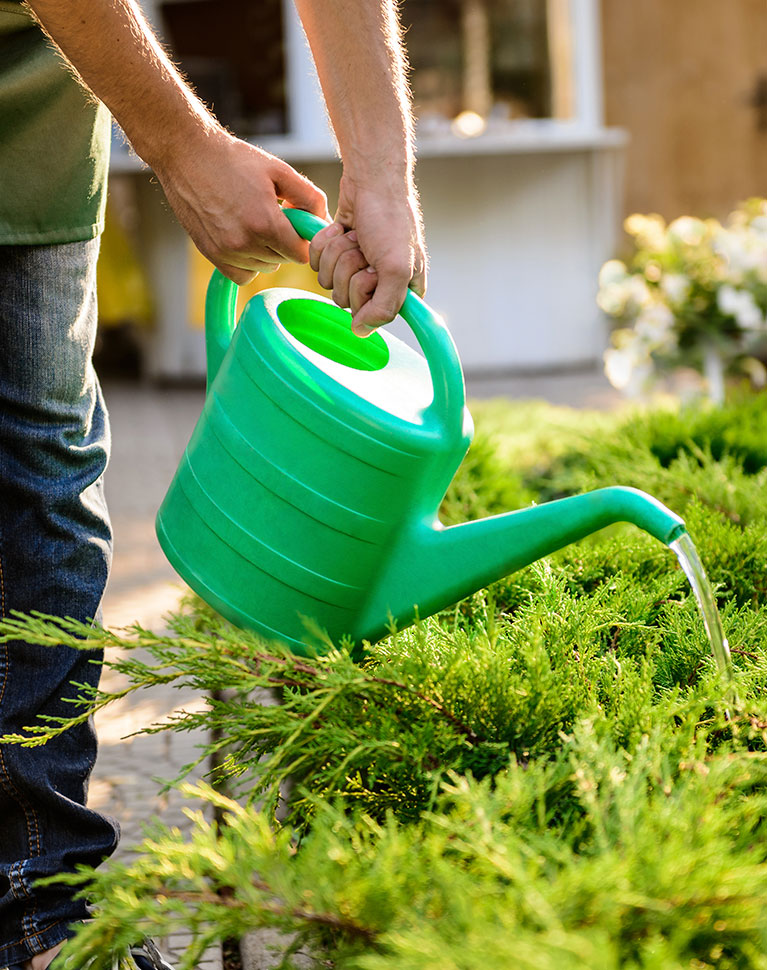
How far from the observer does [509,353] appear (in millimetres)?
6332

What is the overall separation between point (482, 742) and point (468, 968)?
0.31 m

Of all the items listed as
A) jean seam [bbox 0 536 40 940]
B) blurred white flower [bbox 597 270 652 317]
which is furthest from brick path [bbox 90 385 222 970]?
blurred white flower [bbox 597 270 652 317]

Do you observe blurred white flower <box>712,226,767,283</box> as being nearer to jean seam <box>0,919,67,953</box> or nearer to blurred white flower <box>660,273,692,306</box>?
blurred white flower <box>660,273,692,306</box>

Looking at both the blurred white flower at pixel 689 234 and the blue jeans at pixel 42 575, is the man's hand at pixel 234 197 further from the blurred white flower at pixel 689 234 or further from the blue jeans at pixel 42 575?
the blurred white flower at pixel 689 234

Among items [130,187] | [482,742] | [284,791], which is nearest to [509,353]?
[130,187]

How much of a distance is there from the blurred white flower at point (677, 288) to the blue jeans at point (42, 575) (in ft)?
7.21

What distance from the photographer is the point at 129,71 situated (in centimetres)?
103

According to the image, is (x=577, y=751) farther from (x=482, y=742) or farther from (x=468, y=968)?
(x=468, y=968)

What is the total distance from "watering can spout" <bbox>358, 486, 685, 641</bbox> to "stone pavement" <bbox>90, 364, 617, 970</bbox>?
248 millimetres

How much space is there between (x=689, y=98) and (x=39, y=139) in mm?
7123

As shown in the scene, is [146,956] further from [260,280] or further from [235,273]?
[260,280]

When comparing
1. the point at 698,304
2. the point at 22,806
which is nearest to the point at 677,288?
the point at 698,304

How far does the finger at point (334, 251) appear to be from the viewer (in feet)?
3.45

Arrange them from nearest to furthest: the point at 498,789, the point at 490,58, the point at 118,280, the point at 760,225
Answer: the point at 498,789 → the point at 760,225 → the point at 118,280 → the point at 490,58
